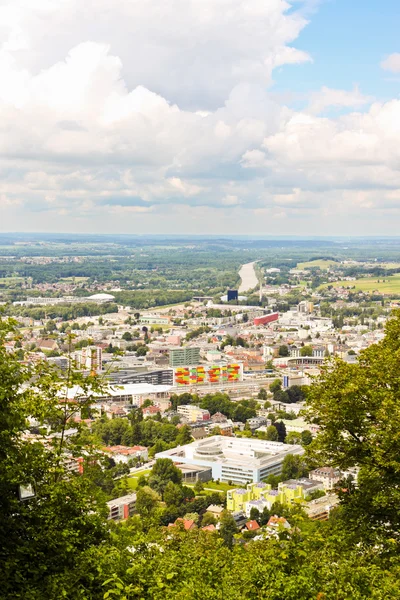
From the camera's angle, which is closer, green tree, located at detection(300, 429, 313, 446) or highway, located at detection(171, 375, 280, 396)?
green tree, located at detection(300, 429, 313, 446)

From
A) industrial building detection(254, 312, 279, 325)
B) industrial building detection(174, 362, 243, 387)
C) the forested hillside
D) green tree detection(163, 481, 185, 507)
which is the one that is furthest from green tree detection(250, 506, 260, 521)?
industrial building detection(254, 312, 279, 325)

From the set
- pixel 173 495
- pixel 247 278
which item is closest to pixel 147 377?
pixel 173 495

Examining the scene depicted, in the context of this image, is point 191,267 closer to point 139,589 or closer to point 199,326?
point 199,326

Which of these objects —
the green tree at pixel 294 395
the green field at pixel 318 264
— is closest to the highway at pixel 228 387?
the green tree at pixel 294 395

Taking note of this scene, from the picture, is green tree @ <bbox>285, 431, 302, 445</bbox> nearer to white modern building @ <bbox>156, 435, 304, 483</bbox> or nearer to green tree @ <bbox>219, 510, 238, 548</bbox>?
white modern building @ <bbox>156, 435, 304, 483</bbox>

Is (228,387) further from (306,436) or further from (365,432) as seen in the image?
(365,432)

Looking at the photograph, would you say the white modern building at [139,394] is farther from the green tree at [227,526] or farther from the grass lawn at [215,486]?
the green tree at [227,526]

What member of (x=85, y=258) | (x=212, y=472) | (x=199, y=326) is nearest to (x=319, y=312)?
(x=199, y=326)
